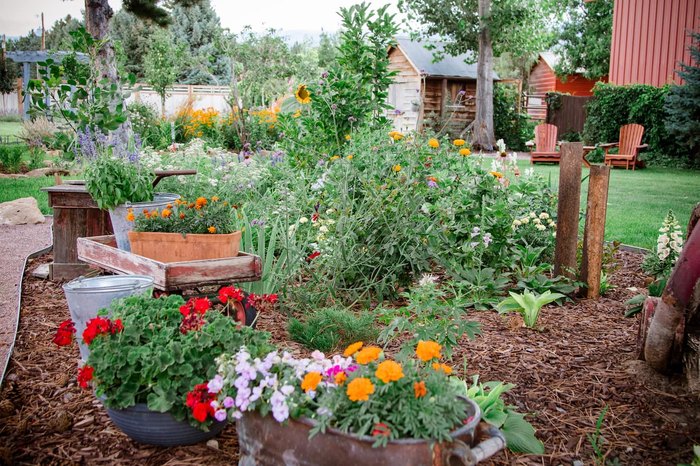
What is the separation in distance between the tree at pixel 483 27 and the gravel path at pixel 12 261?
1324 cm

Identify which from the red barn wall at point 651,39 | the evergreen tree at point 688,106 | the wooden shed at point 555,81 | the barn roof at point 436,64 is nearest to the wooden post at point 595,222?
the evergreen tree at point 688,106

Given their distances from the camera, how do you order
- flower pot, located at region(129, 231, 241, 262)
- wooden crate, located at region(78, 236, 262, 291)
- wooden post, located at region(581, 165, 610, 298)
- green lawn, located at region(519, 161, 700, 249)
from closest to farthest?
wooden crate, located at region(78, 236, 262, 291) → flower pot, located at region(129, 231, 241, 262) → wooden post, located at region(581, 165, 610, 298) → green lawn, located at region(519, 161, 700, 249)

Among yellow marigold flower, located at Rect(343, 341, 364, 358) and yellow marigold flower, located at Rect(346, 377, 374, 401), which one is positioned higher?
yellow marigold flower, located at Rect(343, 341, 364, 358)

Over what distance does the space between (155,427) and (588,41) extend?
34.2 m

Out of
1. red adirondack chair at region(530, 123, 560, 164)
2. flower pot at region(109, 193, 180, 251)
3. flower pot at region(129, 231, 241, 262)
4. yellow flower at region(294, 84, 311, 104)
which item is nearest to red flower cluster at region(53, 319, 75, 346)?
flower pot at region(129, 231, 241, 262)

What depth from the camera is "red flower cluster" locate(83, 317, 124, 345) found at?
237 cm

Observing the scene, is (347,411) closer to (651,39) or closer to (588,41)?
(651,39)

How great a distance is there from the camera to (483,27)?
18359mm

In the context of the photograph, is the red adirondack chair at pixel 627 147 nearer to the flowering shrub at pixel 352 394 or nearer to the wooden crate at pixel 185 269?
the wooden crate at pixel 185 269

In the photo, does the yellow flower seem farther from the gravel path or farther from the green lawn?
the gravel path

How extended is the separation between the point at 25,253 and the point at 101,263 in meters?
2.81

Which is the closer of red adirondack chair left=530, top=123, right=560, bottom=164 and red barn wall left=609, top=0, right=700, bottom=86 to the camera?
red adirondack chair left=530, top=123, right=560, bottom=164

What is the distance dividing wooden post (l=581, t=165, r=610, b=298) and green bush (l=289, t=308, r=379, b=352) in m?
1.69

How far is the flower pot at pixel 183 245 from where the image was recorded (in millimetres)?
3508
